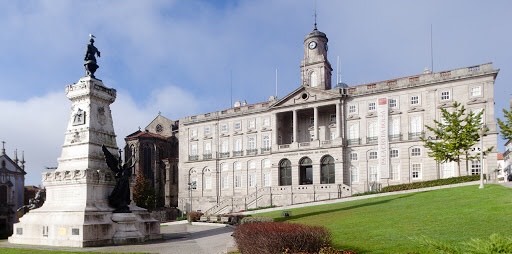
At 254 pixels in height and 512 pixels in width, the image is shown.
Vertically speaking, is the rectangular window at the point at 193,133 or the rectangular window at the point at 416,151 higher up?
the rectangular window at the point at 193,133

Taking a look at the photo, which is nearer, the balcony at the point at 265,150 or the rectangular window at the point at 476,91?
the rectangular window at the point at 476,91

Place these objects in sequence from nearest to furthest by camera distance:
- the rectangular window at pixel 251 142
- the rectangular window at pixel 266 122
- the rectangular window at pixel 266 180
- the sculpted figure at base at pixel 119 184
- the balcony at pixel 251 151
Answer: the sculpted figure at base at pixel 119 184 → the rectangular window at pixel 266 180 → the rectangular window at pixel 266 122 → the balcony at pixel 251 151 → the rectangular window at pixel 251 142

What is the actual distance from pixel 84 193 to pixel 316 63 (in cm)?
4787

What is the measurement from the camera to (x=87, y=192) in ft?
78.7

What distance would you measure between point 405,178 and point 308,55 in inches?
974

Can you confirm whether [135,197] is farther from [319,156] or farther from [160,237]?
[160,237]

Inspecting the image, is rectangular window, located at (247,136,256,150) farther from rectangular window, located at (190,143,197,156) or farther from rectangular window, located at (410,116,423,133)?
rectangular window, located at (410,116,423,133)

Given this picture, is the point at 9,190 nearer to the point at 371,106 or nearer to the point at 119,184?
the point at 119,184

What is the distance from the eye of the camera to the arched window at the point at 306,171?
6094 centimetres

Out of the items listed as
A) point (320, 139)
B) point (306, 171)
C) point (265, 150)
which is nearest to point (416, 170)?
point (320, 139)

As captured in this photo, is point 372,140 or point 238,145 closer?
point 372,140

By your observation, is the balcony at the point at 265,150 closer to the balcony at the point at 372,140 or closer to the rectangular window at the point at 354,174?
the rectangular window at the point at 354,174

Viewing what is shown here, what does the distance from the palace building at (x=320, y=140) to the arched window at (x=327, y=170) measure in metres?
0.14

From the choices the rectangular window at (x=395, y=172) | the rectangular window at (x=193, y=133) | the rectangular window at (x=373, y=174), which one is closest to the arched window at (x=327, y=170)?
the rectangular window at (x=373, y=174)
